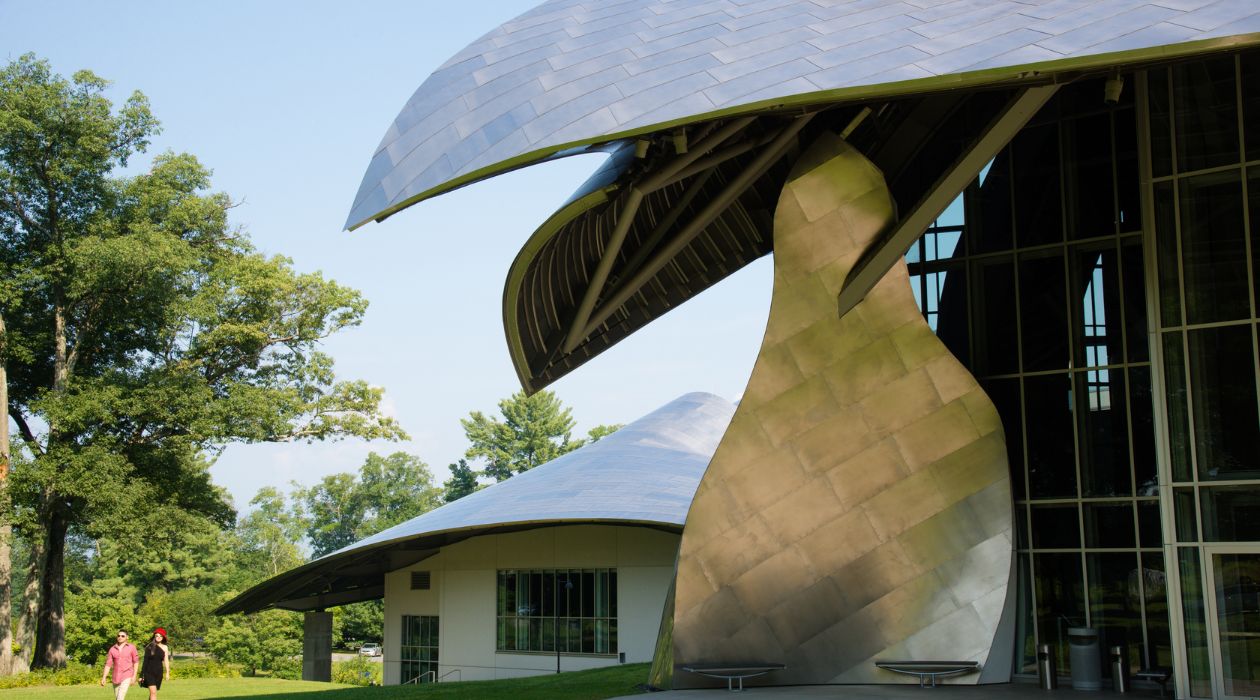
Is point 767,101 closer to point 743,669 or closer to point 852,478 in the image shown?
point 852,478

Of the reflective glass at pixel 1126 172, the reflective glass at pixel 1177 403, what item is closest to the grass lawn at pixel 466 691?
the reflective glass at pixel 1177 403

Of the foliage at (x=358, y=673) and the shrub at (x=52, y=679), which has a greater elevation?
the shrub at (x=52, y=679)

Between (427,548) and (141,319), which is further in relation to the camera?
(141,319)

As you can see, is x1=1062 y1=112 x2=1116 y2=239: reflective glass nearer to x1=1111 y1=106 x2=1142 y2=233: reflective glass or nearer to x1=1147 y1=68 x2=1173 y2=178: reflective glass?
x1=1111 y1=106 x2=1142 y2=233: reflective glass

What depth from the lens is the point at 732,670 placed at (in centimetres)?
1559

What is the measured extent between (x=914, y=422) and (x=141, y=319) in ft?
114

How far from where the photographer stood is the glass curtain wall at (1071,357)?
16500 millimetres

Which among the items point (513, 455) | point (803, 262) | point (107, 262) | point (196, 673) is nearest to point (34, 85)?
point (107, 262)

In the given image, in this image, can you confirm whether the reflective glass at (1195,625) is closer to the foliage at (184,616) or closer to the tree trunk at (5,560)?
the tree trunk at (5,560)

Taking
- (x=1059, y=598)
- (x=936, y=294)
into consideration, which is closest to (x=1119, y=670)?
(x=1059, y=598)

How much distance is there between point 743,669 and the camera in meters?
15.6

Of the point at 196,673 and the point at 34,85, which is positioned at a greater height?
the point at 34,85

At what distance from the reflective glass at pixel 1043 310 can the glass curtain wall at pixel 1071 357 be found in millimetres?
22

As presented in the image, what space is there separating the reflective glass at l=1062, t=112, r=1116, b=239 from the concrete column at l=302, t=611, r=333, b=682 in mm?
28914
